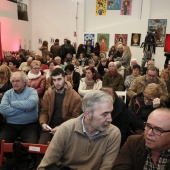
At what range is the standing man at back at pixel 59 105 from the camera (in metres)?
2.90

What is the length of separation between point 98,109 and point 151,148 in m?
0.49

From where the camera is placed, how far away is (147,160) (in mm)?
1580

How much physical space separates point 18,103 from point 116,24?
9219 mm

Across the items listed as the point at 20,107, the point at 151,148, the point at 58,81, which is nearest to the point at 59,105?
the point at 58,81

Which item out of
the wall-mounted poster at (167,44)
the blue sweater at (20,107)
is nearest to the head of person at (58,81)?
the blue sweater at (20,107)

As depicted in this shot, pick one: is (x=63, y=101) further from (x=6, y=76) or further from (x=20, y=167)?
(x=6, y=76)

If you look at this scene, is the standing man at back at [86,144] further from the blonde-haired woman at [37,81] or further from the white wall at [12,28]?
the white wall at [12,28]

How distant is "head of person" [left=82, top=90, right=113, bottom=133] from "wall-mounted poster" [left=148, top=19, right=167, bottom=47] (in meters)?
9.59

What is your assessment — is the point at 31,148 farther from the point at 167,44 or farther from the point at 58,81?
the point at 167,44

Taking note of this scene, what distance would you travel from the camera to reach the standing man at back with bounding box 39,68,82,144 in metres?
2.90

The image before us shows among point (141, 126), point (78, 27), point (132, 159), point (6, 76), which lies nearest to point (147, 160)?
point (132, 159)

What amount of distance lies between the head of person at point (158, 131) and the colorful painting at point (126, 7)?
33.5 ft

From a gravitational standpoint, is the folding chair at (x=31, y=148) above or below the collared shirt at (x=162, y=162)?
below

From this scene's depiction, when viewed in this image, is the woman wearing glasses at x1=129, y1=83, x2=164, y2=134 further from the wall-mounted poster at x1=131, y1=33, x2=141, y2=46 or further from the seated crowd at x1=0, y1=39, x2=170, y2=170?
the wall-mounted poster at x1=131, y1=33, x2=141, y2=46
